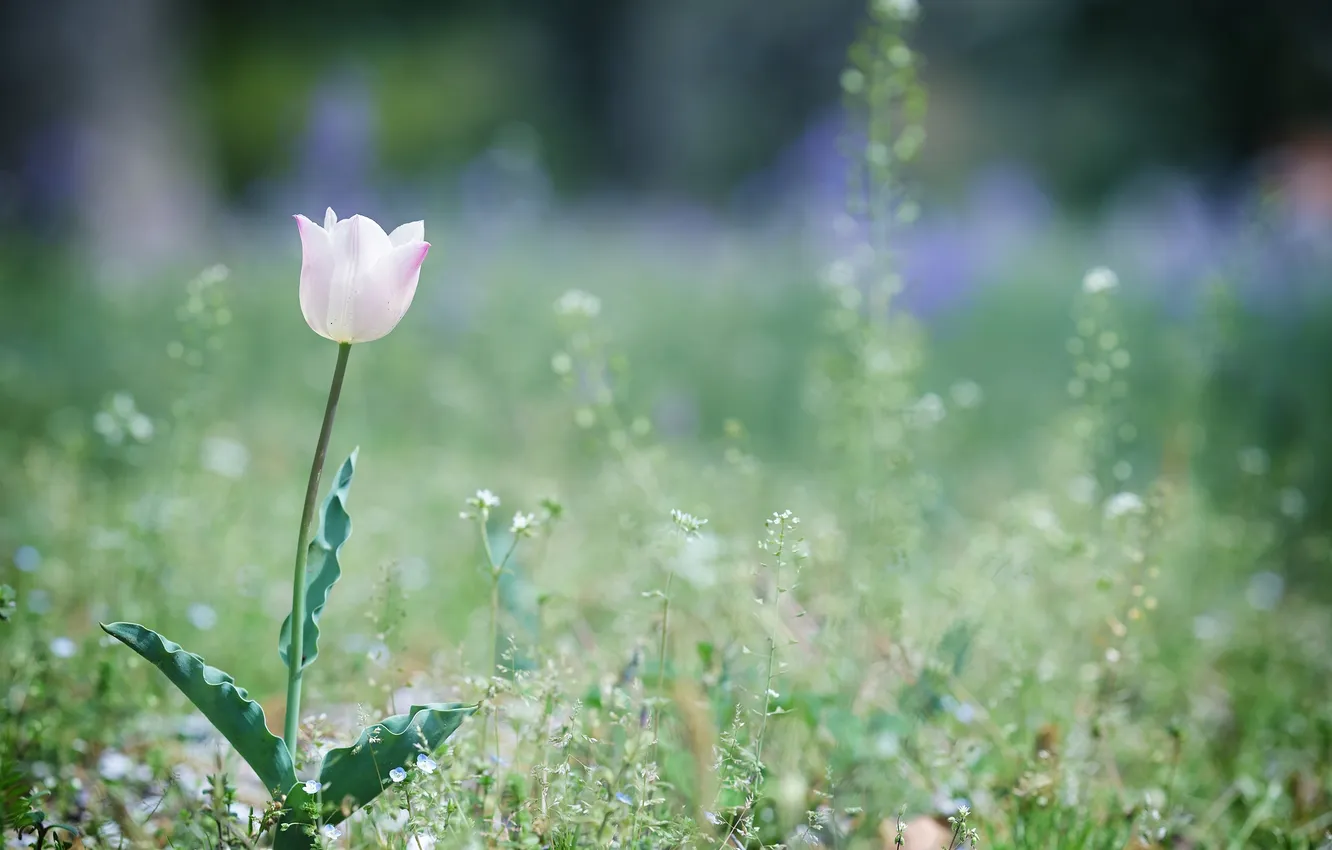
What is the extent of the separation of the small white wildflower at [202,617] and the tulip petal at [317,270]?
93 cm

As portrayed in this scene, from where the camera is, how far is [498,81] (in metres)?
13.9

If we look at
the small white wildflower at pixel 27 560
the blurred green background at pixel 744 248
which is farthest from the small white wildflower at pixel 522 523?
the small white wildflower at pixel 27 560

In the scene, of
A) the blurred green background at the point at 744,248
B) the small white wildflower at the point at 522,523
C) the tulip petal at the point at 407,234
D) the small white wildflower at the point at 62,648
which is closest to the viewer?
the tulip petal at the point at 407,234

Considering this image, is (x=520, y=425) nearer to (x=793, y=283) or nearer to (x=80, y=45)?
(x=793, y=283)

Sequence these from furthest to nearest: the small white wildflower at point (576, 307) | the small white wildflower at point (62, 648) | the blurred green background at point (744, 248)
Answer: the blurred green background at point (744, 248), the small white wildflower at point (576, 307), the small white wildflower at point (62, 648)

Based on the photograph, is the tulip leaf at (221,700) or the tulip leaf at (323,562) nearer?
the tulip leaf at (221,700)

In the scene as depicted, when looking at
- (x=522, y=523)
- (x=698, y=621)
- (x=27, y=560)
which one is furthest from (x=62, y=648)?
(x=698, y=621)

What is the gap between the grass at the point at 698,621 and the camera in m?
1.39

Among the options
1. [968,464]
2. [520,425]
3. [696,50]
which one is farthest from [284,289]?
[696,50]

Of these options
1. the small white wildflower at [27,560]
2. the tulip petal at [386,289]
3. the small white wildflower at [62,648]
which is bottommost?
the tulip petal at [386,289]

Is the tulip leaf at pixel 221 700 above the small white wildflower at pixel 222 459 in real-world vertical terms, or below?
below

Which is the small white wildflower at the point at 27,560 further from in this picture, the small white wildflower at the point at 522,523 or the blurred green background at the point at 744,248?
the small white wildflower at the point at 522,523

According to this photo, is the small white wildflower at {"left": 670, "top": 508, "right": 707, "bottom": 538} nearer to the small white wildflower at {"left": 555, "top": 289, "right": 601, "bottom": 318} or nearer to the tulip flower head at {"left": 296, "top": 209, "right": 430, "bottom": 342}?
the tulip flower head at {"left": 296, "top": 209, "right": 430, "bottom": 342}

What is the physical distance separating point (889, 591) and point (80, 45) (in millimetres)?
5864
